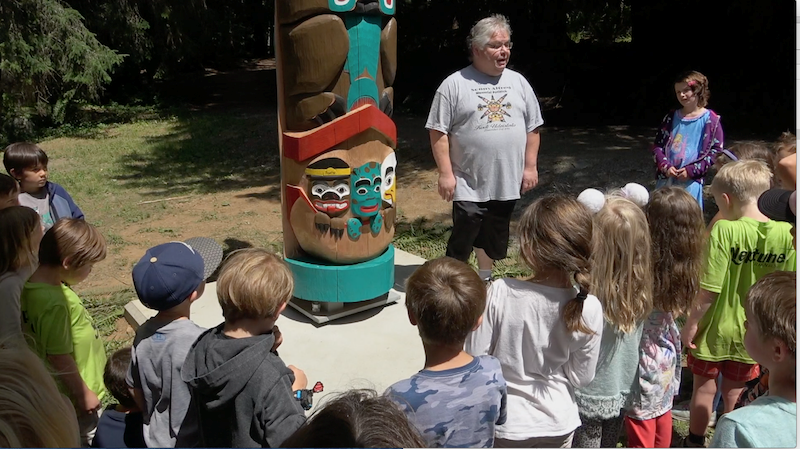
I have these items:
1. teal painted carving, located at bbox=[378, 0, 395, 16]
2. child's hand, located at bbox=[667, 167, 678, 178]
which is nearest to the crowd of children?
child's hand, located at bbox=[667, 167, 678, 178]

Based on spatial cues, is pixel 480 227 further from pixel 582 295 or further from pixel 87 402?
pixel 87 402

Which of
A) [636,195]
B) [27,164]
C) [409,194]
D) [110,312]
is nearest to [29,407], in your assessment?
[636,195]

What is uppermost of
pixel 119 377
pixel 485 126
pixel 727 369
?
pixel 485 126

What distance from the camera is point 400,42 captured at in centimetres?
1551

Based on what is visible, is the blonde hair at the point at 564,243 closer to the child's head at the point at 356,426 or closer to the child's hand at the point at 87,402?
the child's head at the point at 356,426

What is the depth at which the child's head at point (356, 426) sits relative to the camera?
1283mm

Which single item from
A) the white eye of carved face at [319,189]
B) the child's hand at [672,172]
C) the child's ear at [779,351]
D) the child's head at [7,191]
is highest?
the child's ear at [779,351]

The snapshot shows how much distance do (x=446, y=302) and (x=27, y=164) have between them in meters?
2.72

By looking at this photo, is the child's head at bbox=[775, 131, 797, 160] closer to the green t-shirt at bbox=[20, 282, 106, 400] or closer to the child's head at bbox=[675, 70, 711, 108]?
the child's head at bbox=[675, 70, 711, 108]

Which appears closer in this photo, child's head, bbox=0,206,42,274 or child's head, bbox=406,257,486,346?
child's head, bbox=406,257,486,346

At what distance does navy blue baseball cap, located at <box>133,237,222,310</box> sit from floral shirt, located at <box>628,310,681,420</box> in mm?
1708

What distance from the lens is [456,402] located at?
1.97 metres

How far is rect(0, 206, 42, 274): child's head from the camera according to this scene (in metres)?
2.62

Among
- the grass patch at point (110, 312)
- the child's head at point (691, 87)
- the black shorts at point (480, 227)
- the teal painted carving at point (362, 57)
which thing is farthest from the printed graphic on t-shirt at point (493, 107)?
the grass patch at point (110, 312)
